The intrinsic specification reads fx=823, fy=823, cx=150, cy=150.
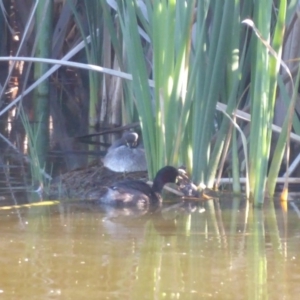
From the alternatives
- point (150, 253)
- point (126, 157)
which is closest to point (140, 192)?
point (126, 157)

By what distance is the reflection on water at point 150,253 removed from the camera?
10.0ft

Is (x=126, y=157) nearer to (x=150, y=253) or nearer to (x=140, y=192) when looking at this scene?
(x=140, y=192)

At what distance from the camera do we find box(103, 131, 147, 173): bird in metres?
6.25

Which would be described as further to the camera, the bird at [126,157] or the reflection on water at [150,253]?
the bird at [126,157]

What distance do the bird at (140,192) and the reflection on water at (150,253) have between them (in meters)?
0.21

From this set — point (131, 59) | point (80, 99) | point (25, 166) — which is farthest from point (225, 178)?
point (80, 99)

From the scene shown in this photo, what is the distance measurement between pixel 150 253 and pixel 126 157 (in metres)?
2.69

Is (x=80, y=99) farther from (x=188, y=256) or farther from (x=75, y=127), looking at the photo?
(x=188, y=256)

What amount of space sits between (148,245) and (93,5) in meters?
4.46

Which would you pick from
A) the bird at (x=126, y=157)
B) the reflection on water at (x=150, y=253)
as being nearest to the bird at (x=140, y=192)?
the reflection on water at (x=150, y=253)

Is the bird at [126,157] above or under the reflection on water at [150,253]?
above

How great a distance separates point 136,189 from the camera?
5.25m

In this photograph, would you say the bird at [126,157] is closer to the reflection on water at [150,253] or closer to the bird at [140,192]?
the bird at [140,192]

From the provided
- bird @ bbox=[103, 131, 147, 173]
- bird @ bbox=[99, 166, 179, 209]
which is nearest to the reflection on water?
bird @ bbox=[99, 166, 179, 209]
